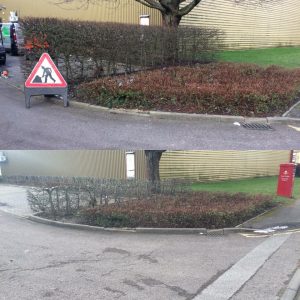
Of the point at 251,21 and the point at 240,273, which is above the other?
the point at 251,21

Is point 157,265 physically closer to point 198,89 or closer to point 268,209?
point 198,89

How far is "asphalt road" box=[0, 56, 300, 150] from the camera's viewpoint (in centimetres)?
912

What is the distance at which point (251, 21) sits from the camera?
23734 millimetres

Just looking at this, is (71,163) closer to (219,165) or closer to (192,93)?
(192,93)

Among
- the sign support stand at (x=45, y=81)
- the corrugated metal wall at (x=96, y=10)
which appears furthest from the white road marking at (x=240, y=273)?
the corrugated metal wall at (x=96, y=10)

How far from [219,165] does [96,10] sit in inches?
460

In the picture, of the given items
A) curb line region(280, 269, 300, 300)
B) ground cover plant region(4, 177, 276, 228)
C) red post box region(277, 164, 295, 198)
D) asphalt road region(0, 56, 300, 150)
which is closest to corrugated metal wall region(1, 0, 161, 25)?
red post box region(277, 164, 295, 198)

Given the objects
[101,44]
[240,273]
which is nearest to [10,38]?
[101,44]

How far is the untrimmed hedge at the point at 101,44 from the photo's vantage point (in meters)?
11.9

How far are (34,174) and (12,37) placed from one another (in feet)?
39.0

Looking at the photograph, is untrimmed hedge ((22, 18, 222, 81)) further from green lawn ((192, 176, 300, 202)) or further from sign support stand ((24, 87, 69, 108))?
green lawn ((192, 176, 300, 202))

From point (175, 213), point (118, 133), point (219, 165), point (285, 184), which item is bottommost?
point (175, 213)

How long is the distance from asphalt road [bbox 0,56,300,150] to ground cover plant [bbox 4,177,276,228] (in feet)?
7.33

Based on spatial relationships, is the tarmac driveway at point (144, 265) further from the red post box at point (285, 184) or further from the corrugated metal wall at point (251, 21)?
the corrugated metal wall at point (251, 21)
